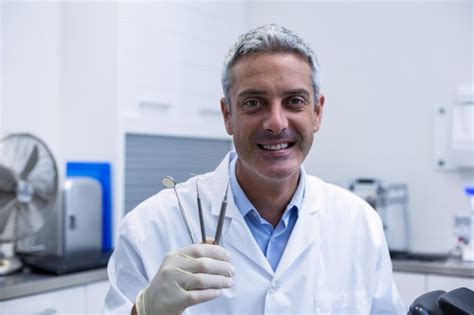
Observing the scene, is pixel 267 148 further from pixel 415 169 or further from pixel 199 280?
pixel 415 169

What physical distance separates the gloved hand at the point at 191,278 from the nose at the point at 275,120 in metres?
0.33

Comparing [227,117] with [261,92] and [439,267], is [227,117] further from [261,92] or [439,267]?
[439,267]

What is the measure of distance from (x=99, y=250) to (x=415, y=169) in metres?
1.45

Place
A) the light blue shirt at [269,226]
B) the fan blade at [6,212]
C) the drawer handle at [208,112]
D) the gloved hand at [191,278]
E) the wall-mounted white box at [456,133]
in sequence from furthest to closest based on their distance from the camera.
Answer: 1. the drawer handle at [208,112]
2. the wall-mounted white box at [456,133]
3. the fan blade at [6,212]
4. the light blue shirt at [269,226]
5. the gloved hand at [191,278]

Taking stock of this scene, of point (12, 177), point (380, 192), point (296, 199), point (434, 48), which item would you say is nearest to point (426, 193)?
point (380, 192)

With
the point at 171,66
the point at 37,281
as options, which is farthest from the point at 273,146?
the point at 171,66

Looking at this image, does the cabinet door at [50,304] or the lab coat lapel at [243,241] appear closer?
the lab coat lapel at [243,241]

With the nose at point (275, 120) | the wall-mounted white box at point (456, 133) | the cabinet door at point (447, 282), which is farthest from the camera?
the wall-mounted white box at point (456, 133)

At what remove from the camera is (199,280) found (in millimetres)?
940

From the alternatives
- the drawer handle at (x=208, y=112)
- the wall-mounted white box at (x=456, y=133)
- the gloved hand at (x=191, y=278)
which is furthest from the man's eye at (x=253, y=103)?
the wall-mounted white box at (x=456, y=133)

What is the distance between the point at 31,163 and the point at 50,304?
0.49 meters

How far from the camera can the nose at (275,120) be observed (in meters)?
1.17

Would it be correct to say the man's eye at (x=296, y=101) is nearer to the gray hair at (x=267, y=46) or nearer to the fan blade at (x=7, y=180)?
the gray hair at (x=267, y=46)

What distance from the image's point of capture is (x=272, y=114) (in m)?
1.18
